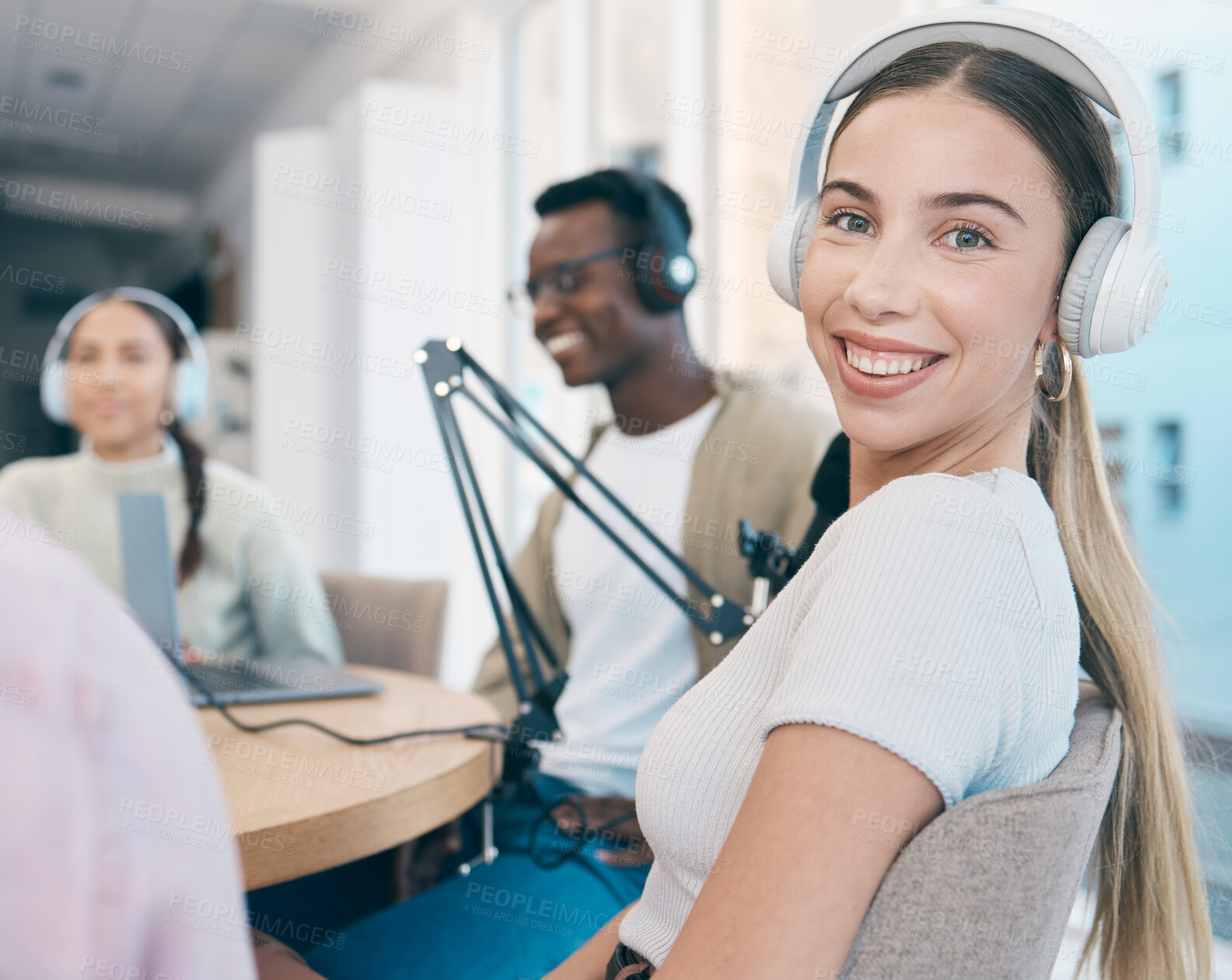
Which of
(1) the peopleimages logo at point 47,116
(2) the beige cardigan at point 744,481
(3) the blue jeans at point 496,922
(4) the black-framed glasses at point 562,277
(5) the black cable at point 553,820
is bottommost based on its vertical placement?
(3) the blue jeans at point 496,922

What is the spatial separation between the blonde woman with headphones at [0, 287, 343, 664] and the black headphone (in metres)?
0.99

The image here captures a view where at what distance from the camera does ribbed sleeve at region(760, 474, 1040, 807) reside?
562mm

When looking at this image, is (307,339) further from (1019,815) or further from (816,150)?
(1019,815)

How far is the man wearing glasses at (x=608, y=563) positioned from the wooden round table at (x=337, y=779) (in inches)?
5.2

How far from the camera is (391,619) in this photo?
7.16ft

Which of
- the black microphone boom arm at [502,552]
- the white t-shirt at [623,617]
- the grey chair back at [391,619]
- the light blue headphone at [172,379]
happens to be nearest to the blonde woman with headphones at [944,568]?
the black microphone boom arm at [502,552]

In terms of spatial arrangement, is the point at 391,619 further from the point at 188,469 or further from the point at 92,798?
the point at 92,798

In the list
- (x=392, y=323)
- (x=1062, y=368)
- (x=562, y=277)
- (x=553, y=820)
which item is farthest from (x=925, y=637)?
(x=392, y=323)

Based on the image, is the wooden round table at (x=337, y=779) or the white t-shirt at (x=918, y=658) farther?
the wooden round table at (x=337, y=779)

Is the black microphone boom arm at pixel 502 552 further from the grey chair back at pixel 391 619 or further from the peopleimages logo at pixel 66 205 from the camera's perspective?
the peopleimages logo at pixel 66 205

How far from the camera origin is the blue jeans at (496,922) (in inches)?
42.3

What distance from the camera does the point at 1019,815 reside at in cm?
54

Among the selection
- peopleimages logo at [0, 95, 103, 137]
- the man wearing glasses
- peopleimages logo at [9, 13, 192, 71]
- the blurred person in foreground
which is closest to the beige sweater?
the man wearing glasses

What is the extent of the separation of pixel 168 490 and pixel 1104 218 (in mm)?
2117
